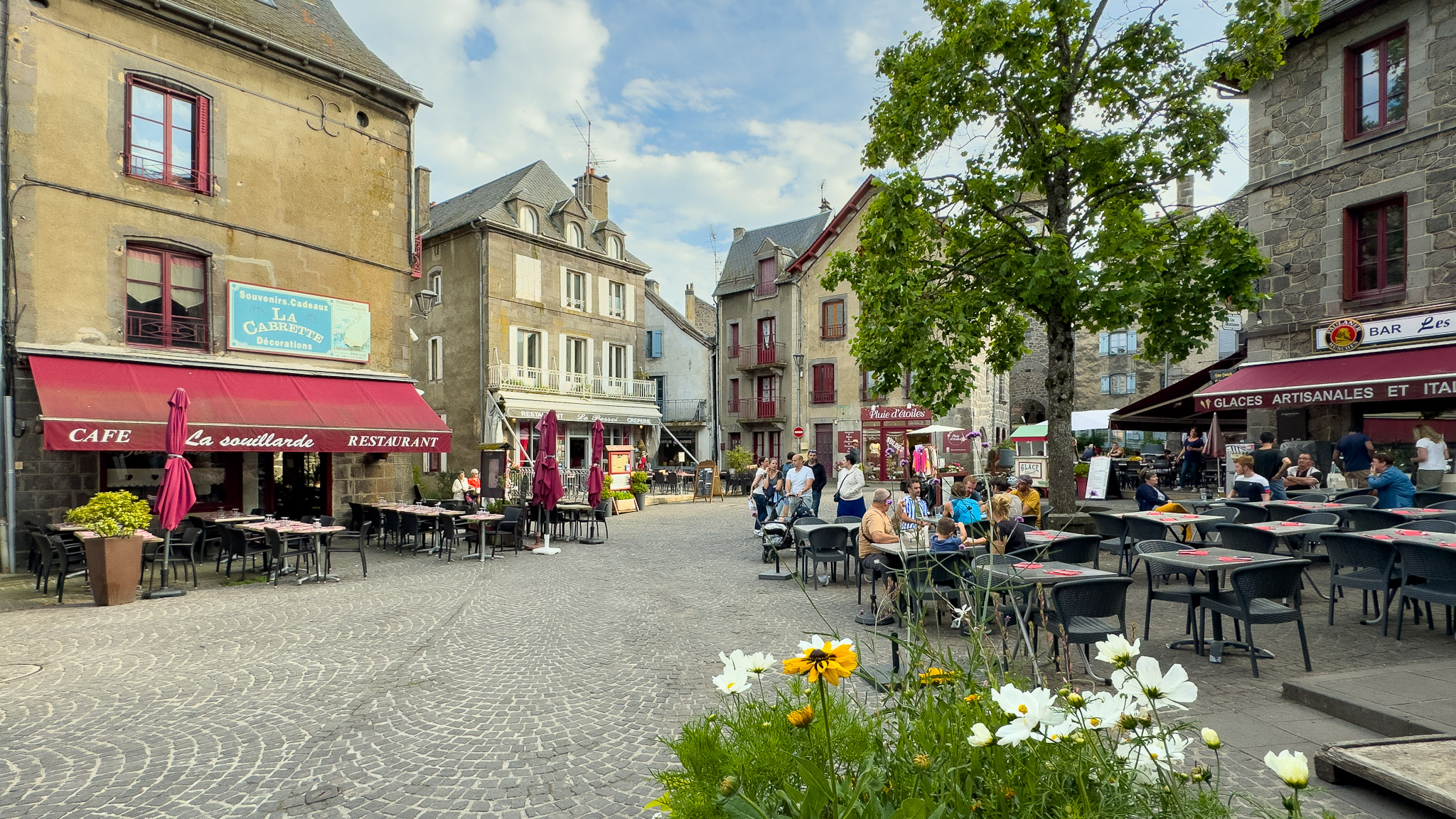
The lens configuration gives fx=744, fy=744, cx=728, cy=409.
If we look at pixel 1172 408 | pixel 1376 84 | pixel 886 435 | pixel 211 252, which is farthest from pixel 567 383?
pixel 1376 84

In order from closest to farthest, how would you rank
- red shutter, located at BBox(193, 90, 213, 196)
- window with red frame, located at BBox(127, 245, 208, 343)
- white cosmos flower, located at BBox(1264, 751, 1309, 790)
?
white cosmos flower, located at BBox(1264, 751, 1309, 790) → window with red frame, located at BBox(127, 245, 208, 343) → red shutter, located at BBox(193, 90, 213, 196)

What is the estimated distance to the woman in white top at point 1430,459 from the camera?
11070mm

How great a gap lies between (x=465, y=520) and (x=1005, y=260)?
30.3ft

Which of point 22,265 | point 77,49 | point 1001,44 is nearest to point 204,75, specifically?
point 77,49

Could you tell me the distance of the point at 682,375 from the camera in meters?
36.1

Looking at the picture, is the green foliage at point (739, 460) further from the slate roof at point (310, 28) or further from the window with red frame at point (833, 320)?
the slate roof at point (310, 28)

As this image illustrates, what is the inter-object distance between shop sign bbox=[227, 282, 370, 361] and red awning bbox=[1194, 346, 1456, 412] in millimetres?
16229

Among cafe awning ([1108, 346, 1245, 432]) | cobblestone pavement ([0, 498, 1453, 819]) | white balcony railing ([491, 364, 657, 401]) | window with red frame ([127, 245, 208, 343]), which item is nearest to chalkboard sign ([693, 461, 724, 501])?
white balcony railing ([491, 364, 657, 401])

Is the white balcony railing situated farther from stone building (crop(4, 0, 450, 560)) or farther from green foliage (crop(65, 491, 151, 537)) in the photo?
green foliage (crop(65, 491, 151, 537))

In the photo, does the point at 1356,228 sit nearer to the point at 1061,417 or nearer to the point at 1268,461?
the point at 1268,461

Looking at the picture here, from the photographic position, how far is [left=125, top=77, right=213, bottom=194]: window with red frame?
11711 millimetres

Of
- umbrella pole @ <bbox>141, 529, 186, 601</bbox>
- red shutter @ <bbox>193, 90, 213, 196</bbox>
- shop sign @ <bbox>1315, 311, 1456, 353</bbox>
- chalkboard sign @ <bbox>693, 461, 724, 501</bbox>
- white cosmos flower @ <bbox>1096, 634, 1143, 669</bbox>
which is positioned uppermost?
red shutter @ <bbox>193, 90, 213, 196</bbox>

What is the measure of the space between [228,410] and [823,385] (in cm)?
2309

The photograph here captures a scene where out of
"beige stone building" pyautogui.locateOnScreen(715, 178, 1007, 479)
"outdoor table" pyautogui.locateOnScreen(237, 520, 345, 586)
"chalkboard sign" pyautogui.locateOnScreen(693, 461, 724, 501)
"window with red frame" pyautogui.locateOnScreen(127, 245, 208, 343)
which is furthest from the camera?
"beige stone building" pyautogui.locateOnScreen(715, 178, 1007, 479)
